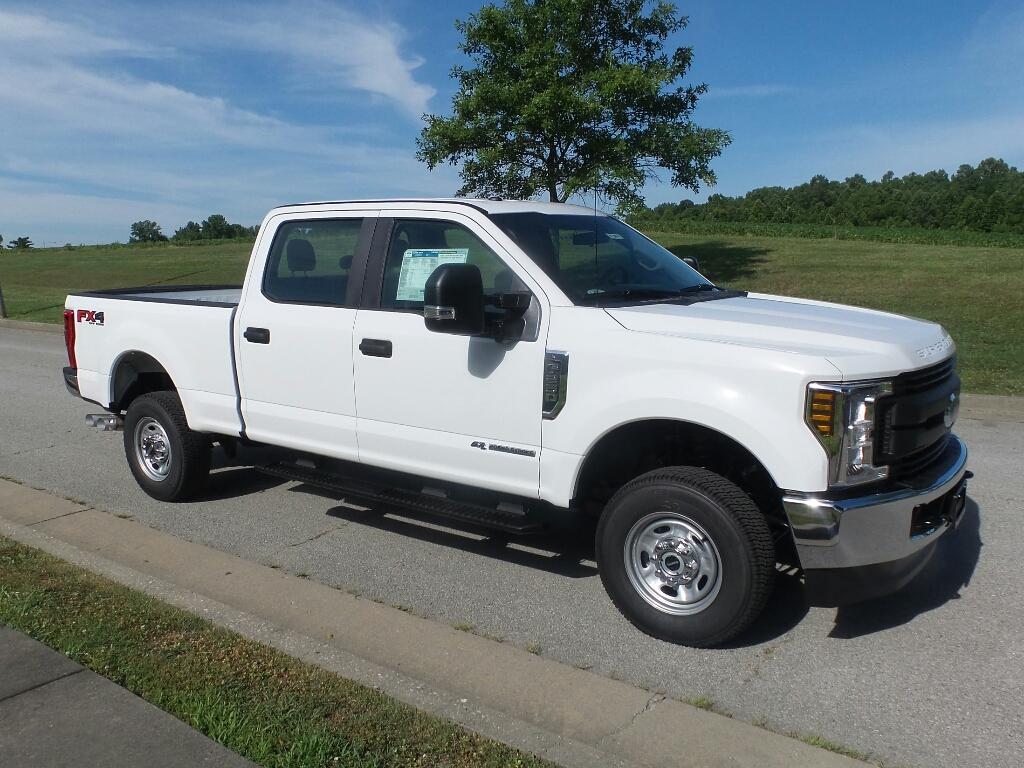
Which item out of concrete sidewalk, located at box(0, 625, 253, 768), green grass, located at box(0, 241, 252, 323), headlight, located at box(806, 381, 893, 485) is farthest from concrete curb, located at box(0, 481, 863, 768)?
green grass, located at box(0, 241, 252, 323)

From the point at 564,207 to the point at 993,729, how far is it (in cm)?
358

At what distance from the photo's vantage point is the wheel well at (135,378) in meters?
6.69

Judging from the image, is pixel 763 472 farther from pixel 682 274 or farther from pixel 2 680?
pixel 2 680

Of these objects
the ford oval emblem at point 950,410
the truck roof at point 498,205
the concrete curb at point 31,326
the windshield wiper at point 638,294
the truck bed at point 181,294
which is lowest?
the concrete curb at point 31,326

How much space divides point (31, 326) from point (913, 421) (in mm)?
19614

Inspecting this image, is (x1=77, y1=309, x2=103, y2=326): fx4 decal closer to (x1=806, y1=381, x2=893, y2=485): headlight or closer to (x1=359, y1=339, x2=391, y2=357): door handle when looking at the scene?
(x1=359, y1=339, x2=391, y2=357): door handle

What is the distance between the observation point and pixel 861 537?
3834 millimetres

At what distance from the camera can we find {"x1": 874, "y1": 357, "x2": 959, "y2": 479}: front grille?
12.8ft

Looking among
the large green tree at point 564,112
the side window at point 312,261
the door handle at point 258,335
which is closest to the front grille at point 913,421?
the side window at point 312,261

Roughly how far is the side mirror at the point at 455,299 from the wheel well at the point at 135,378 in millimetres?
2885

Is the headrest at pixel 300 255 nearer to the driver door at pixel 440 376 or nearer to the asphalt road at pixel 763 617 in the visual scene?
the driver door at pixel 440 376

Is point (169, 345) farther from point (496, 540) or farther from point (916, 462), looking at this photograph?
point (916, 462)

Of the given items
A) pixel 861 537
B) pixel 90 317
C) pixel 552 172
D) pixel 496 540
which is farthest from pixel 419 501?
pixel 552 172

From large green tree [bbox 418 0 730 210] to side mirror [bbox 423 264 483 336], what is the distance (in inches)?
677
